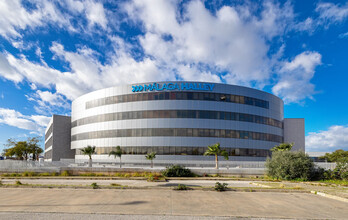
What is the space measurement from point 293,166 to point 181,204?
56.5 ft

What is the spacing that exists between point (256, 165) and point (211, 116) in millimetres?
14503

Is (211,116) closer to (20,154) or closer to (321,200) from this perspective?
(321,200)

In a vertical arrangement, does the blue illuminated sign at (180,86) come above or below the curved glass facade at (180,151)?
above

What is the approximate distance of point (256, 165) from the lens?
44.5 meters

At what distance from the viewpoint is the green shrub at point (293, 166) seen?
82.2 ft

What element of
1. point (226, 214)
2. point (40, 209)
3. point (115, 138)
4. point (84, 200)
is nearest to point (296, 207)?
point (226, 214)

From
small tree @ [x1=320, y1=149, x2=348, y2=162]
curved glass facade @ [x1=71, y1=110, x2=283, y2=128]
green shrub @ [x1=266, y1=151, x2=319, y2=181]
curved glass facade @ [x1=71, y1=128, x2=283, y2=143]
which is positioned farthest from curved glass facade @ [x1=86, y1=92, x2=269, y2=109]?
small tree @ [x1=320, y1=149, x2=348, y2=162]

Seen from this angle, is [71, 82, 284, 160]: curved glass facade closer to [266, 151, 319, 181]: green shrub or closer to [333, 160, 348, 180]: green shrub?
[266, 151, 319, 181]: green shrub

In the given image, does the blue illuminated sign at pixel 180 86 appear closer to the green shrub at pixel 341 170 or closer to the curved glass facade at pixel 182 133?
the curved glass facade at pixel 182 133

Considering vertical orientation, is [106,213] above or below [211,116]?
below

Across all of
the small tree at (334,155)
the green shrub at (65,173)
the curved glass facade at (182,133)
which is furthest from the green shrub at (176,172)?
the small tree at (334,155)

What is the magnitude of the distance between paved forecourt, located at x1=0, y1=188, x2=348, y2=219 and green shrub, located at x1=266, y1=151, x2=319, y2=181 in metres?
9.34

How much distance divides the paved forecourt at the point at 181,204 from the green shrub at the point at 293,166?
9337mm

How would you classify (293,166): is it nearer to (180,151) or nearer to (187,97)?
(180,151)
